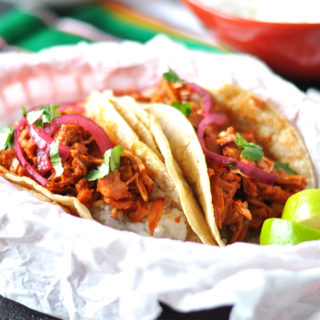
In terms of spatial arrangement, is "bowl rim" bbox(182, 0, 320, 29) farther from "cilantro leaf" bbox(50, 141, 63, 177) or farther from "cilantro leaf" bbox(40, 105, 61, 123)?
"cilantro leaf" bbox(50, 141, 63, 177)

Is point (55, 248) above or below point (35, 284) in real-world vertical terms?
above

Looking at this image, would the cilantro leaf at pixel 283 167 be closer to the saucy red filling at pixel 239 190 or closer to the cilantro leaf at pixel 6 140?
the saucy red filling at pixel 239 190

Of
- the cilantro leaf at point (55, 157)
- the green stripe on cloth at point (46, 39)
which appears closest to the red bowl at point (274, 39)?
the green stripe on cloth at point (46, 39)

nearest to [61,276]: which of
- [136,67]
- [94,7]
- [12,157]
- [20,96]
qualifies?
[12,157]

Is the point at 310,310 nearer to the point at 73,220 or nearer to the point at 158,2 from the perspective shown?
the point at 73,220

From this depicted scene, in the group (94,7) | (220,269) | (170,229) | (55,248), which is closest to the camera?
(220,269)

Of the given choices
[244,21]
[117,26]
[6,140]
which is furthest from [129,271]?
[117,26]
